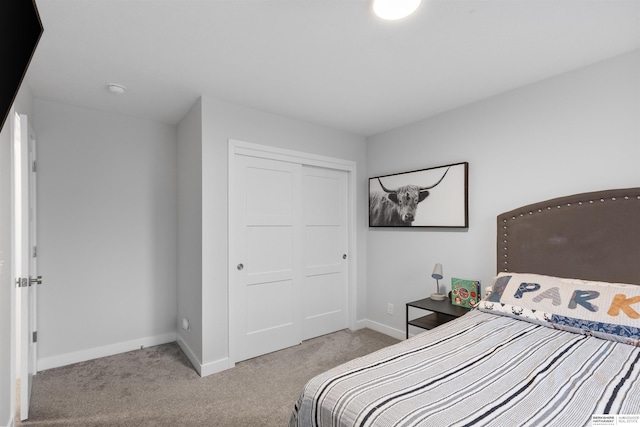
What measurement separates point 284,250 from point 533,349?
2204 millimetres

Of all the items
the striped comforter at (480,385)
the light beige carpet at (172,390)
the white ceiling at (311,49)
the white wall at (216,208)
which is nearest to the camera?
the striped comforter at (480,385)

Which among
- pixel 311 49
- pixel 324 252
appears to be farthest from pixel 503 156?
pixel 324 252

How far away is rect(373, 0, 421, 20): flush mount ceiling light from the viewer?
1491mm

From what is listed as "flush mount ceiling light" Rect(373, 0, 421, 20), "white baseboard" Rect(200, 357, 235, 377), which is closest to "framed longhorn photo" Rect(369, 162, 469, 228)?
"flush mount ceiling light" Rect(373, 0, 421, 20)

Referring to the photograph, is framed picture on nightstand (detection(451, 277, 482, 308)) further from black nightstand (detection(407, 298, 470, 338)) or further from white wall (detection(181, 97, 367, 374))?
white wall (detection(181, 97, 367, 374))

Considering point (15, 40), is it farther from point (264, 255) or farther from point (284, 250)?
point (284, 250)

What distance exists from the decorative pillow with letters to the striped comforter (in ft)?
0.29

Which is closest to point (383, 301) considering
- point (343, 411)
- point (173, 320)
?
point (173, 320)

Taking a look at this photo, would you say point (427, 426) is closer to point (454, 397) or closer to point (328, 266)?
point (454, 397)

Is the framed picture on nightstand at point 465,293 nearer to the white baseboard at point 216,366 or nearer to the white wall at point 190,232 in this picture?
the white baseboard at point 216,366

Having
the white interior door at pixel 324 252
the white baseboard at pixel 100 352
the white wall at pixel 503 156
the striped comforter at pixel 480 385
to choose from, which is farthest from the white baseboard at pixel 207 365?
the white wall at pixel 503 156

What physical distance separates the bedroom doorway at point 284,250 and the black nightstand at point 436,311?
3.57ft

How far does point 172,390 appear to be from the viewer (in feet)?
7.63

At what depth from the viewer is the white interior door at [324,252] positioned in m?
3.38
